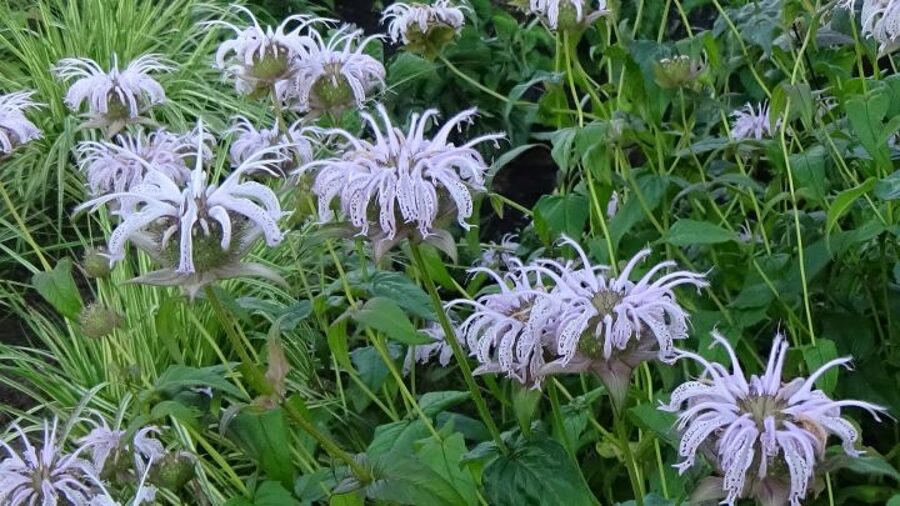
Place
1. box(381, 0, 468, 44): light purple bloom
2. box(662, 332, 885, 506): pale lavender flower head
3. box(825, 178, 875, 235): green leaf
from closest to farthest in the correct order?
box(662, 332, 885, 506): pale lavender flower head, box(825, 178, 875, 235): green leaf, box(381, 0, 468, 44): light purple bloom

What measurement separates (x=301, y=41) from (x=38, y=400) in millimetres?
830

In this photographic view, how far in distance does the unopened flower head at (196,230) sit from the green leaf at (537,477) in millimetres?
309

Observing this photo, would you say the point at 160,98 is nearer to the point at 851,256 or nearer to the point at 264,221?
the point at 264,221

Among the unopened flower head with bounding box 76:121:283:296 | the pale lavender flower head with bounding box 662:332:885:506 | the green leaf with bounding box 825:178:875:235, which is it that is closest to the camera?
the pale lavender flower head with bounding box 662:332:885:506

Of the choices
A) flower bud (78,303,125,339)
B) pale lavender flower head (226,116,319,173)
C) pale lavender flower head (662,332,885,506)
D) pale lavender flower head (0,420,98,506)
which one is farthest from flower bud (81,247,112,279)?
pale lavender flower head (662,332,885,506)

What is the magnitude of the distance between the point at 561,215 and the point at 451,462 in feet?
1.58

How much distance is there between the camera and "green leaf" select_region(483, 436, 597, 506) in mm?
1108

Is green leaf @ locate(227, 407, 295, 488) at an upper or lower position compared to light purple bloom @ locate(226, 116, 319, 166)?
lower

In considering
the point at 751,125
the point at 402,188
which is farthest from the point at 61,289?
the point at 751,125

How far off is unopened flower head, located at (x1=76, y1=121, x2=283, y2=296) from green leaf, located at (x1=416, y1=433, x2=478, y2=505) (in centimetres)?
29

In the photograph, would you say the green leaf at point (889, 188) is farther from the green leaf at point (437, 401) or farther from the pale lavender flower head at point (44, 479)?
the pale lavender flower head at point (44, 479)

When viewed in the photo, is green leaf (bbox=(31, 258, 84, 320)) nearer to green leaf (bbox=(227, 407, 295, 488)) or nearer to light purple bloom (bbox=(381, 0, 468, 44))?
green leaf (bbox=(227, 407, 295, 488))

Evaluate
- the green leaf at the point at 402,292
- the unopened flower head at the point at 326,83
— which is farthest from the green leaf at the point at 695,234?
the unopened flower head at the point at 326,83

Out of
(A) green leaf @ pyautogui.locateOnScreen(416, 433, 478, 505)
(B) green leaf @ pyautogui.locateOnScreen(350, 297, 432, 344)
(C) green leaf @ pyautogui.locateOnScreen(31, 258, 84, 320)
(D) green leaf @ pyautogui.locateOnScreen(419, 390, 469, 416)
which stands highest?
(B) green leaf @ pyautogui.locateOnScreen(350, 297, 432, 344)
